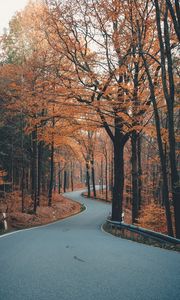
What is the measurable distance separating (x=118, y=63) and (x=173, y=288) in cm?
1292

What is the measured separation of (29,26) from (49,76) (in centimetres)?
863

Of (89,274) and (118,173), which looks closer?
(89,274)

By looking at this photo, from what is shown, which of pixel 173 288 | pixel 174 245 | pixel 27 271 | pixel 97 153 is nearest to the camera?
pixel 173 288

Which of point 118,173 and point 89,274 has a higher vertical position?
point 118,173

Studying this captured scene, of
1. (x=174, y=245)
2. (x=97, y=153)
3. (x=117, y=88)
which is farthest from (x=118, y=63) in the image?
(x=97, y=153)

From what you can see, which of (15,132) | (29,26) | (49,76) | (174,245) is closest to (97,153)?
(15,132)

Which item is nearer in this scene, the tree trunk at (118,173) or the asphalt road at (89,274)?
the asphalt road at (89,274)

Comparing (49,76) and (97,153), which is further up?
(49,76)

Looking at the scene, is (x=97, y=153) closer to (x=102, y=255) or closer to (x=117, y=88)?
(x=117, y=88)

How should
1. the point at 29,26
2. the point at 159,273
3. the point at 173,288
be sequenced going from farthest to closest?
the point at 29,26 → the point at 159,273 → the point at 173,288

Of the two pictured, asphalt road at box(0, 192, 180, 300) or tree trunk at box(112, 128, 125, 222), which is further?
tree trunk at box(112, 128, 125, 222)

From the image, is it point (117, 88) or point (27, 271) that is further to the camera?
point (117, 88)

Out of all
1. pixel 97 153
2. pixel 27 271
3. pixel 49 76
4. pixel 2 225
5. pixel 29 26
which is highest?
pixel 29 26

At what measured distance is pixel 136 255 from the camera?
332 inches
